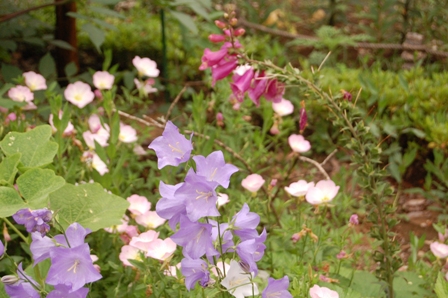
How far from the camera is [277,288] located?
0.99 metres

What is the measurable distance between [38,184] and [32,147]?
175mm

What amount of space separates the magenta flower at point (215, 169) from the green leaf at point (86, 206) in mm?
353

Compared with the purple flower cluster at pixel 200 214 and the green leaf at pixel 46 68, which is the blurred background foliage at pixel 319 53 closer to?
the green leaf at pixel 46 68

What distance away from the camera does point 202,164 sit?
0.88m

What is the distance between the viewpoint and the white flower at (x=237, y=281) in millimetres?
972

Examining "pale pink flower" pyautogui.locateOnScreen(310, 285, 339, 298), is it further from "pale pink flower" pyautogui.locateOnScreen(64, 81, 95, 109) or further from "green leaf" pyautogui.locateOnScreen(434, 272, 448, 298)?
"pale pink flower" pyautogui.locateOnScreen(64, 81, 95, 109)

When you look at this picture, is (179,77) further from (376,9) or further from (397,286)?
(397,286)

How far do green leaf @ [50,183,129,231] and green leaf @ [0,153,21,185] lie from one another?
14 cm

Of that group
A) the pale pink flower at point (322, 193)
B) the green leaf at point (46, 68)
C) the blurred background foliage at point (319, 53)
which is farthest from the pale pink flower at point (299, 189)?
the green leaf at point (46, 68)

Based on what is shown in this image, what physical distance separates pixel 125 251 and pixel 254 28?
9.71ft

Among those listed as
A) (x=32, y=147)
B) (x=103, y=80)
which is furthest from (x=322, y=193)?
(x=103, y=80)

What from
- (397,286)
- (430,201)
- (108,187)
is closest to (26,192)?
(108,187)

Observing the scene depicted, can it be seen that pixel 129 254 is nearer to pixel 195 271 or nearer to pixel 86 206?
pixel 86 206

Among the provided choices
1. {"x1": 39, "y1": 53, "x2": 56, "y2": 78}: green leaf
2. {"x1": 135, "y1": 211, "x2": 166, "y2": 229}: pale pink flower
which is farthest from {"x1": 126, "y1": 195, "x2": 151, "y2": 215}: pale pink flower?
{"x1": 39, "y1": 53, "x2": 56, "y2": 78}: green leaf
